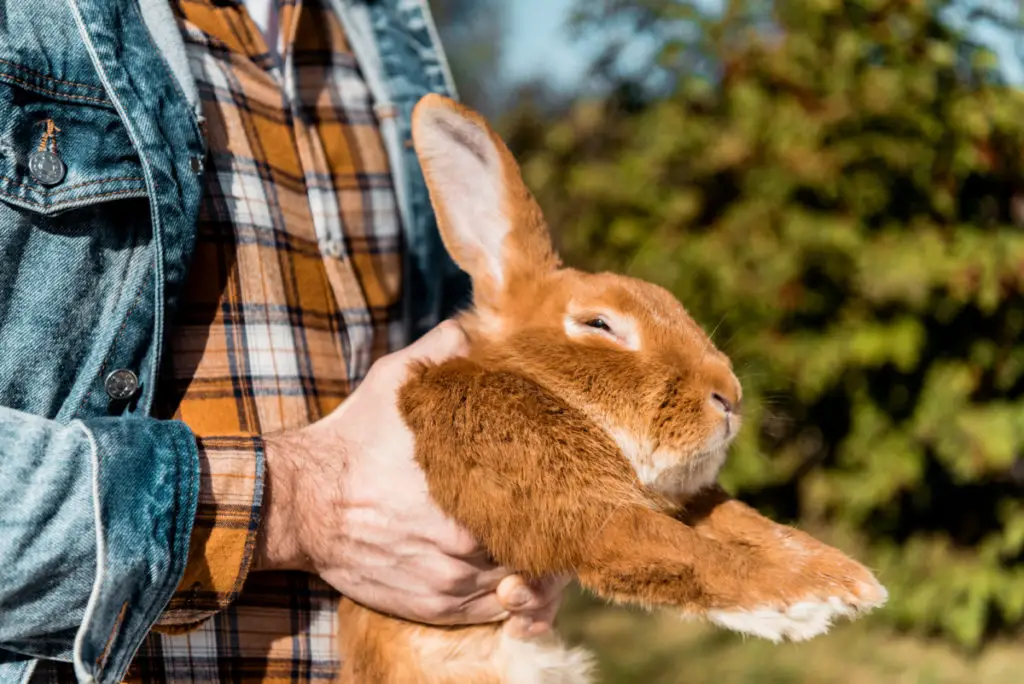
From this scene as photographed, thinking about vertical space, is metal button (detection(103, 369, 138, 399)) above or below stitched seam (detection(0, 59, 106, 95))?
below

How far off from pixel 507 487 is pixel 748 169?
3.28 m

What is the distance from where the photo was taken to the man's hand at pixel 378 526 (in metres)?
1.58

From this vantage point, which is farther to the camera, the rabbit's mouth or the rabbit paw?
the rabbit's mouth

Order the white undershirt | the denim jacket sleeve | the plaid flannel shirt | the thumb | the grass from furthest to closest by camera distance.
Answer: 1. the grass
2. the white undershirt
3. the thumb
4. the plaid flannel shirt
5. the denim jacket sleeve

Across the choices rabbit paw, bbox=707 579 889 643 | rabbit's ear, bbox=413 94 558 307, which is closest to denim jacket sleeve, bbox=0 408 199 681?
rabbit's ear, bbox=413 94 558 307

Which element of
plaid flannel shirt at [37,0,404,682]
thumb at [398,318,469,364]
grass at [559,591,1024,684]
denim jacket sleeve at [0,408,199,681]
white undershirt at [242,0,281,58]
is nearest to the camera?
denim jacket sleeve at [0,408,199,681]

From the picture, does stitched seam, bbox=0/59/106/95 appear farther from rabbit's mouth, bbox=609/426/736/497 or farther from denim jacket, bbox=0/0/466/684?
rabbit's mouth, bbox=609/426/736/497

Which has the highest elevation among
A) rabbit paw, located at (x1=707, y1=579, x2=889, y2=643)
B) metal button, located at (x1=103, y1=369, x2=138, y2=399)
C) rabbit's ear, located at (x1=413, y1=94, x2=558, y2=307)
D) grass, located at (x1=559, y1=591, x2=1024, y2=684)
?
rabbit's ear, located at (x1=413, y1=94, x2=558, y2=307)

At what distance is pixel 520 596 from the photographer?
5.29 feet

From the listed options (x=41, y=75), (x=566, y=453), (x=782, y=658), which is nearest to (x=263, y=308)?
(x=41, y=75)

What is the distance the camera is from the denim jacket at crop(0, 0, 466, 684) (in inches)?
52.8

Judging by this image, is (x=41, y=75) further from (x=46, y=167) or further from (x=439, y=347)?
(x=439, y=347)

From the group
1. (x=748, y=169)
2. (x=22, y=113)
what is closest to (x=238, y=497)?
(x=22, y=113)

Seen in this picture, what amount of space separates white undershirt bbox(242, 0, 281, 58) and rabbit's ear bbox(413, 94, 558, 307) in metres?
0.52
